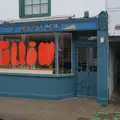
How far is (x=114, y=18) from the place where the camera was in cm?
1117

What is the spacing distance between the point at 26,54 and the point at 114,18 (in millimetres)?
4083

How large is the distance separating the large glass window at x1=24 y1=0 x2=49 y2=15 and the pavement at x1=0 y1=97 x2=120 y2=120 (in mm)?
3765

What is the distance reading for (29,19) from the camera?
1268 cm

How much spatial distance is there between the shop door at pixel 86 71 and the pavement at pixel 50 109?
0.53 meters

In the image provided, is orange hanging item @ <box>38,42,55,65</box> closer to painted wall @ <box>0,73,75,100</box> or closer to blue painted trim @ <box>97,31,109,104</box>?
painted wall @ <box>0,73,75,100</box>

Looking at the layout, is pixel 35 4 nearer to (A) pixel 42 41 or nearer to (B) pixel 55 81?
(A) pixel 42 41

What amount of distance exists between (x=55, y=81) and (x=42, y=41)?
1796 millimetres

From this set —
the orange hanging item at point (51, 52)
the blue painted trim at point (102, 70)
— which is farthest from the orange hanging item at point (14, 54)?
the blue painted trim at point (102, 70)

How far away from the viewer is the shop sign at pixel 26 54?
12.4m

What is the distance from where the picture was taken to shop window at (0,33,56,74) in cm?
1237

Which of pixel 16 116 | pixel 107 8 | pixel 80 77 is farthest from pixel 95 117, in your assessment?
pixel 107 8

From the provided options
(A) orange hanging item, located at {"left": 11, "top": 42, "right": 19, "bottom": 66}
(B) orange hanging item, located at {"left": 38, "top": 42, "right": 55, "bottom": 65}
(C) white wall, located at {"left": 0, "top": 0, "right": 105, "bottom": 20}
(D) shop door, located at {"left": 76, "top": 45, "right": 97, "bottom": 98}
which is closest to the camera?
(C) white wall, located at {"left": 0, "top": 0, "right": 105, "bottom": 20}

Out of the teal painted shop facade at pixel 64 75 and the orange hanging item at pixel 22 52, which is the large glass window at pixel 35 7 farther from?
the orange hanging item at pixel 22 52

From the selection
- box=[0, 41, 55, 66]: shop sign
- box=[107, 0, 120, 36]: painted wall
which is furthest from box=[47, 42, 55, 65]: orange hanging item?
box=[107, 0, 120, 36]: painted wall
